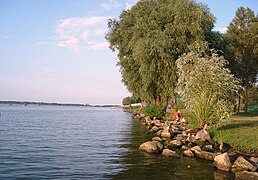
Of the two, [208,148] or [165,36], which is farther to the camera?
[165,36]

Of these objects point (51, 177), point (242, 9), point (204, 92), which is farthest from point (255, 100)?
point (51, 177)

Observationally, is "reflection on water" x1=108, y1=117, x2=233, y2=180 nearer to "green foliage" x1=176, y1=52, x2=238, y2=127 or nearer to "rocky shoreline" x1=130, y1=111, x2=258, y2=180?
"rocky shoreline" x1=130, y1=111, x2=258, y2=180

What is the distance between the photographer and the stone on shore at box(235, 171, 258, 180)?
1245cm

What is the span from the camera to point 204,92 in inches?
949

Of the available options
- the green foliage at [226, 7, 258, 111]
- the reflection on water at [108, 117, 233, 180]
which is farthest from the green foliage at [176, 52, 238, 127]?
the green foliage at [226, 7, 258, 111]

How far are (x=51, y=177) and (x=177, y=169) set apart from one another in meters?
5.75

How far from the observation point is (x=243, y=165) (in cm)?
1391

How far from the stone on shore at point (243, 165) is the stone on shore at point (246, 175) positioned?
79 centimetres

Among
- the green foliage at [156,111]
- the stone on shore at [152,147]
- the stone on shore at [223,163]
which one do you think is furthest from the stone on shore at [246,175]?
the green foliage at [156,111]

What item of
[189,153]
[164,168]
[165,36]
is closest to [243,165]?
[164,168]

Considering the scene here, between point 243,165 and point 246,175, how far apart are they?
1.17 meters

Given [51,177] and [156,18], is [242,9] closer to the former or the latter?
[156,18]

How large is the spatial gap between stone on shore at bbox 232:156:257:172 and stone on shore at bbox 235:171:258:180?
794mm

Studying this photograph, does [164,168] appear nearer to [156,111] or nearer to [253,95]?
[156,111]
